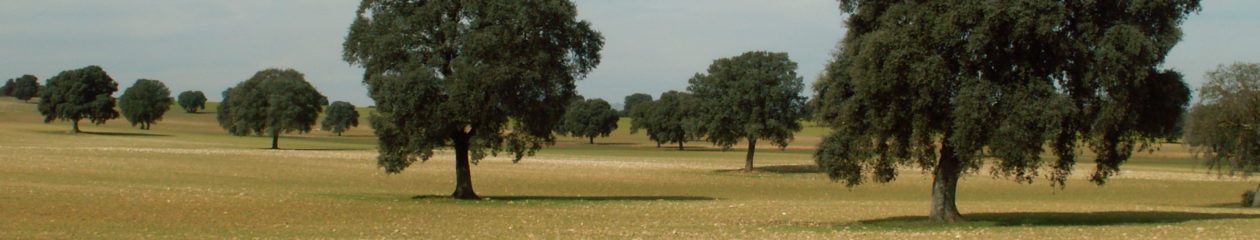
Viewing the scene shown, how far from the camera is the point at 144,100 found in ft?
475

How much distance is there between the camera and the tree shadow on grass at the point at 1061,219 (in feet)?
86.6

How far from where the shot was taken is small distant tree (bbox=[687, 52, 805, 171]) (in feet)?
219

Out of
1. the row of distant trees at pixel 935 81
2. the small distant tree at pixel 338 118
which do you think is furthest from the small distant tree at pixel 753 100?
the small distant tree at pixel 338 118

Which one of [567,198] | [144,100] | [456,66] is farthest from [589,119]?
[456,66]

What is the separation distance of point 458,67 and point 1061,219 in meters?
18.2

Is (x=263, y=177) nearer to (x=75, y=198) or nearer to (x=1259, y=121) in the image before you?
(x=75, y=198)

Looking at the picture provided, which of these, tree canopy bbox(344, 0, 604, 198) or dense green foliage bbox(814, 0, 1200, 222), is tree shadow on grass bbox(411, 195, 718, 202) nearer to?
tree canopy bbox(344, 0, 604, 198)

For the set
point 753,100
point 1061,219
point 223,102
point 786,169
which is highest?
point 223,102

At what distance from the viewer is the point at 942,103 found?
23234 mm

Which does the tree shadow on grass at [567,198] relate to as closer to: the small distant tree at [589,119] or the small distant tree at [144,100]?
the small distant tree at [144,100]

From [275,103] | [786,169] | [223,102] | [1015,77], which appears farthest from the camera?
[223,102]

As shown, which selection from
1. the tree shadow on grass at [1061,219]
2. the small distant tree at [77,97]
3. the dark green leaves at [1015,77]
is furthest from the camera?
the small distant tree at [77,97]

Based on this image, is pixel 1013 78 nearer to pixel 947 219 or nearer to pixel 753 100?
pixel 947 219

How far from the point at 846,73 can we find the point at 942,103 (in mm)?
2604
